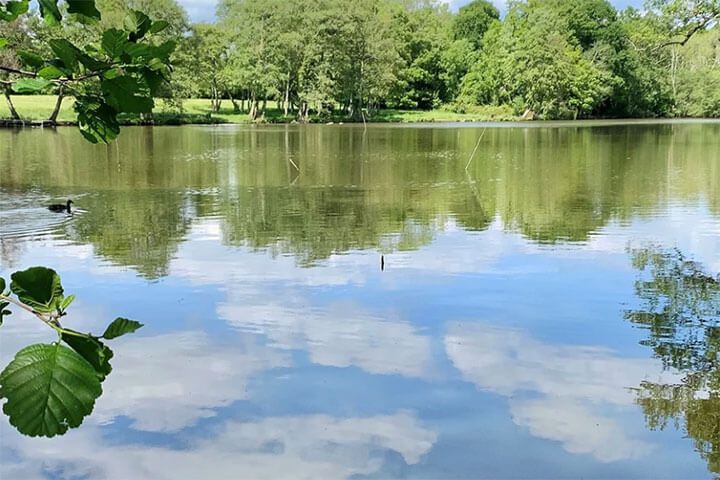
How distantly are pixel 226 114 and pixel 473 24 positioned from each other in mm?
39549

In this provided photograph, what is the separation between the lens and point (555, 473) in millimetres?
4852

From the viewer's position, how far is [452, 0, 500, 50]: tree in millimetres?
92812

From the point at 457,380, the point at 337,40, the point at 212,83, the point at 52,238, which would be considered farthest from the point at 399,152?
the point at 212,83

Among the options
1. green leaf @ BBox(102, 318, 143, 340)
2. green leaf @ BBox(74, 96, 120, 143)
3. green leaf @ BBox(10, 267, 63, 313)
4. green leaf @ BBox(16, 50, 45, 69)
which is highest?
green leaf @ BBox(16, 50, 45, 69)

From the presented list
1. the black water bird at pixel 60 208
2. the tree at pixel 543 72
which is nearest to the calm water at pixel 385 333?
the black water bird at pixel 60 208

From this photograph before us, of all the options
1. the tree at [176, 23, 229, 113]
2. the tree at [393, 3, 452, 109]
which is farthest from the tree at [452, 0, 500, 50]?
the tree at [176, 23, 229, 113]

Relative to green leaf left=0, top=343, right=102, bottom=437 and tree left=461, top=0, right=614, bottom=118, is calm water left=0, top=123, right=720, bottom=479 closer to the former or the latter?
green leaf left=0, top=343, right=102, bottom=437

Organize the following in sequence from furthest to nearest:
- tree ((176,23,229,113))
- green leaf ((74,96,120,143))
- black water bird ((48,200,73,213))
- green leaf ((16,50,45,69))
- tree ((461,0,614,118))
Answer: tree ((461,0,614,118)), tree ((176,23,229,113)), black water bird ((48,200,73,213)), green leaf ((74,96,120,143)), green leaf ((16,50,45,69))

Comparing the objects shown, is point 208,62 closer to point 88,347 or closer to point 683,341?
point 683,341

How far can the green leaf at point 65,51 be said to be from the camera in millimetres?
1450

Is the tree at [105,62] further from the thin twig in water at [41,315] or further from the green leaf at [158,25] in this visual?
the thin twig in water at [41,315]

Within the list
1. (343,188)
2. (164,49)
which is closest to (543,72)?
(343,188)

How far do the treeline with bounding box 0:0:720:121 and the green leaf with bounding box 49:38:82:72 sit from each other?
54.7 meters

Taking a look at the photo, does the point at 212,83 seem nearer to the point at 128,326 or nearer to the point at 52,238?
the point at 52,238
